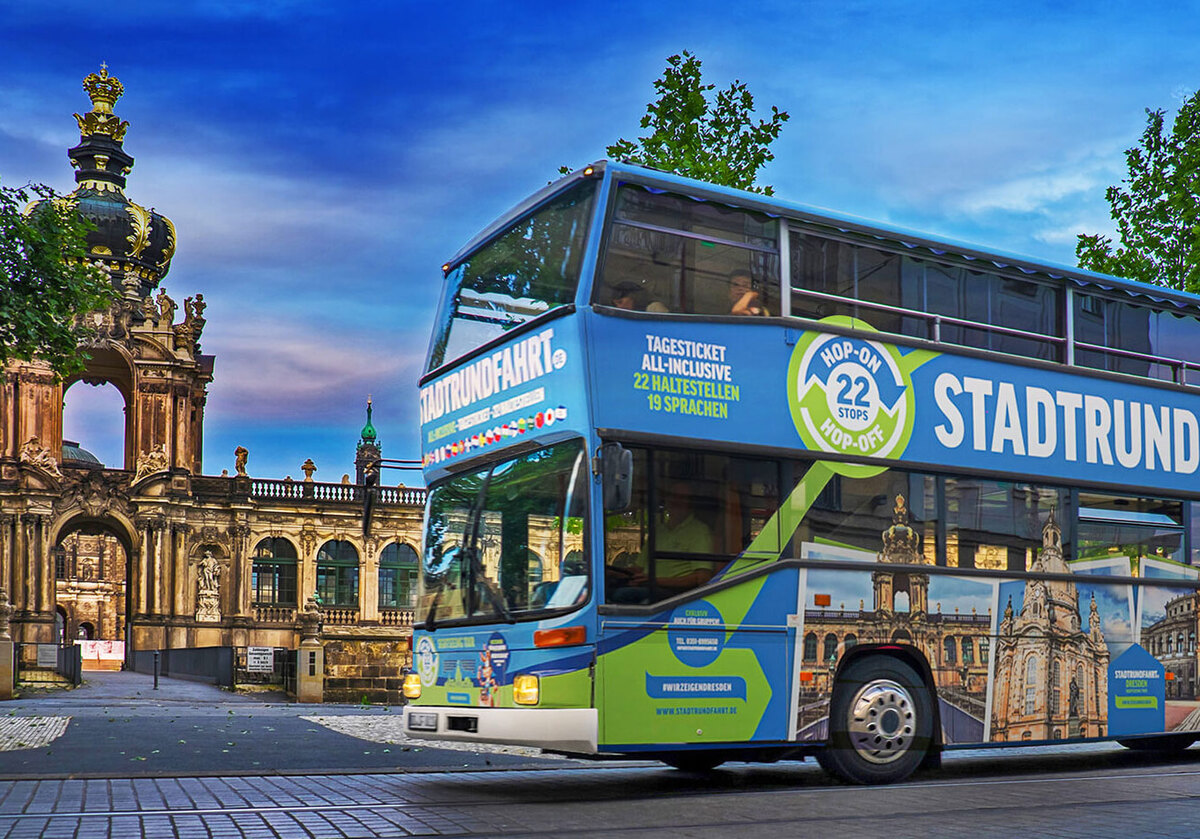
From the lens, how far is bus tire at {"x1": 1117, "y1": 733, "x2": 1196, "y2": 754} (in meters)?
15.1

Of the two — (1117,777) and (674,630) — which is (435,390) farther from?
(1117,777)

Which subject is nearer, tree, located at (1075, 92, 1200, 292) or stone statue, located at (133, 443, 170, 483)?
tree, located at (1075, 92, 1200, 292)

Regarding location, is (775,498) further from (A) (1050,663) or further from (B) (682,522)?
(A) (1050,663)

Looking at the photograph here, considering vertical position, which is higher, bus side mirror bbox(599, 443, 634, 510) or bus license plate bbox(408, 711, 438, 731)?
bus side mirror bbox(599, 443, 634, 510)

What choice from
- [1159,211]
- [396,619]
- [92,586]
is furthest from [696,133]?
[92,586]

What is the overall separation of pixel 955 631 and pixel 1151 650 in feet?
9.70

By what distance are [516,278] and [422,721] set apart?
388 centimetres

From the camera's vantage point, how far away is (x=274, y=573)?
226 feet

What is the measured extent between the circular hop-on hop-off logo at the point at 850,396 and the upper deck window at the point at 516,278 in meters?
2.26

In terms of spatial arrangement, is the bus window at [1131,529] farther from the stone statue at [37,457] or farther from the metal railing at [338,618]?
the stone statue at [37,457]

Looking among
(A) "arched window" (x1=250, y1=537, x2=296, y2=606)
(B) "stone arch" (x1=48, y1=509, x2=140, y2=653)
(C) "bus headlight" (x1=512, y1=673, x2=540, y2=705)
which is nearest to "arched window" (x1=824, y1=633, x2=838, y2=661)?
(C) "bus headlight" (x1=512, y1=673, x2=540, y2=705)

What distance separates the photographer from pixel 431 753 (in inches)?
622

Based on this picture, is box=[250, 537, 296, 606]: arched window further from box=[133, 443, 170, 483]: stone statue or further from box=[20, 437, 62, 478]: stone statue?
→ box=[20, 437, 62, 478]: stone statue

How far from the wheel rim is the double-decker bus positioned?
0.03m
